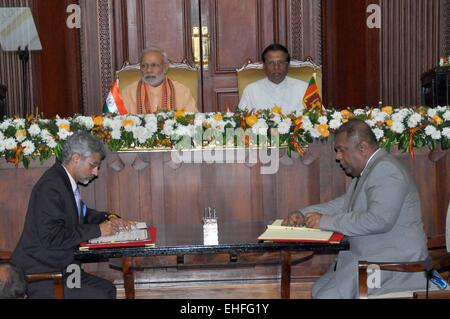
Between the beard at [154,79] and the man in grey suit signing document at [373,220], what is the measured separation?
262 cm

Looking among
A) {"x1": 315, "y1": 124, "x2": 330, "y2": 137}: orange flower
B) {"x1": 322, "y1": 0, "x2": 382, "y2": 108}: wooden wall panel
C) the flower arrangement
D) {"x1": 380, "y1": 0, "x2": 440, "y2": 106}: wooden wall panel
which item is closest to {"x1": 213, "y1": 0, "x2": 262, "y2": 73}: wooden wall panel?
{"x1": 322, "y1": 0, "x2": 382, "y2": 108}: wooden wall panel

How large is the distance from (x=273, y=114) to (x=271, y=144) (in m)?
0.18

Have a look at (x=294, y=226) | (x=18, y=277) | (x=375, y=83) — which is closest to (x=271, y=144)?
(x=294, y=226)

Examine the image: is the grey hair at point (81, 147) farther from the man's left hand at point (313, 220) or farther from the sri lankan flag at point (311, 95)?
the sri lankan flag at point (311, 95)

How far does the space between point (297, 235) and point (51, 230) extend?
1116 mm

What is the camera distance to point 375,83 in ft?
24.7

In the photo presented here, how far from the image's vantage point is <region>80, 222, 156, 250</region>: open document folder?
313 cm

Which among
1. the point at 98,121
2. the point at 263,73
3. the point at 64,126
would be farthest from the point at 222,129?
the point at 263,73

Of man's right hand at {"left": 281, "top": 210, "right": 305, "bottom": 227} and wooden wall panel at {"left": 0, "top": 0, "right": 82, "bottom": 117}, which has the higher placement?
wooden wall panel at {"left": 0, "top": 0, "right": 82, "bottom": 117}

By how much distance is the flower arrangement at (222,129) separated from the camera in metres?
4.31

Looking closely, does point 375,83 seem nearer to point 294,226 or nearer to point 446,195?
point 446,195

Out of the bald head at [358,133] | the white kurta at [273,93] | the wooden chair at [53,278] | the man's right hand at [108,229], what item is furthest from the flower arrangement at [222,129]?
the white kurta at [273,93]

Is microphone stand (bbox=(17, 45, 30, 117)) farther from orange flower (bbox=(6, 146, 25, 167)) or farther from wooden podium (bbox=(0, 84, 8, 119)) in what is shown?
orange flower (bbox=(6, 146, 25, 167))

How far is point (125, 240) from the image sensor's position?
3.17 meters
